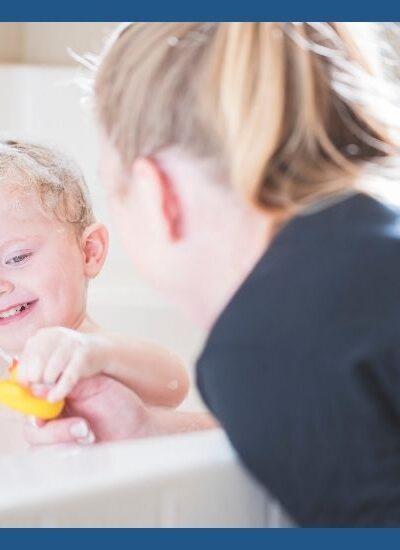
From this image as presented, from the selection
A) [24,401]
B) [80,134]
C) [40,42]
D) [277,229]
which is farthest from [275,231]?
[40,42]

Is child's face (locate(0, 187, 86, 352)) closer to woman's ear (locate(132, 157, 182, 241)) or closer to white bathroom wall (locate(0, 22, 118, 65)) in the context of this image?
woman's ear (locate(132, 157, 182, 241))

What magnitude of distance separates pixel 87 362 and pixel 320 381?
0.90 feet

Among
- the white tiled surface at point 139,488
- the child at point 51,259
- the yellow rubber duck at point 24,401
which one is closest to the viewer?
the white tiled surface at point 139,488

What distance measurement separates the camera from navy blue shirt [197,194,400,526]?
0.76 metres

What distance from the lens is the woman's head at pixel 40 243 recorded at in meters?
1.08

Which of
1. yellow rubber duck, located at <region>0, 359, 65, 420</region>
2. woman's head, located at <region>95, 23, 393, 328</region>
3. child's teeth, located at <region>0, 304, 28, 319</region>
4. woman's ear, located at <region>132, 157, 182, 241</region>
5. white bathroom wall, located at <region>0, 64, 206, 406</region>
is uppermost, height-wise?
woman's head, located at <region>95, 23, 393, 328</region>

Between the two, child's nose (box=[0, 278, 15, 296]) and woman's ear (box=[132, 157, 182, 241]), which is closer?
woman's ear (box=[132, 157, 182, 241])

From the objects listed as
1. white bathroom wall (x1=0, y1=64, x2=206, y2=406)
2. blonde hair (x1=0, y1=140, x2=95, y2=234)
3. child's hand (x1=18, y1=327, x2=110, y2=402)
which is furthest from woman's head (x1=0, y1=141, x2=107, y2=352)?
white bathroom wall (x1=0, y1=64, x2=206, y2=406)

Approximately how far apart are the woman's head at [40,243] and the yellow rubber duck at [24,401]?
5.4 inches

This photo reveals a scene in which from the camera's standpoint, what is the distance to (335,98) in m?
0.88

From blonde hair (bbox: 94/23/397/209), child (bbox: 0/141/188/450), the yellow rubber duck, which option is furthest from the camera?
child (bbox: 0/141/188/450)

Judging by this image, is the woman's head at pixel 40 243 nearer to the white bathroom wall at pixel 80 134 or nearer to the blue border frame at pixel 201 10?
the blue border frame at pixel 201 10

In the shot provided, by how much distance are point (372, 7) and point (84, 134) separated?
1.84 ft

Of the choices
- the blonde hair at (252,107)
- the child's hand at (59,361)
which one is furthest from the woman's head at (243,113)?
the child's hand at (59,361)
